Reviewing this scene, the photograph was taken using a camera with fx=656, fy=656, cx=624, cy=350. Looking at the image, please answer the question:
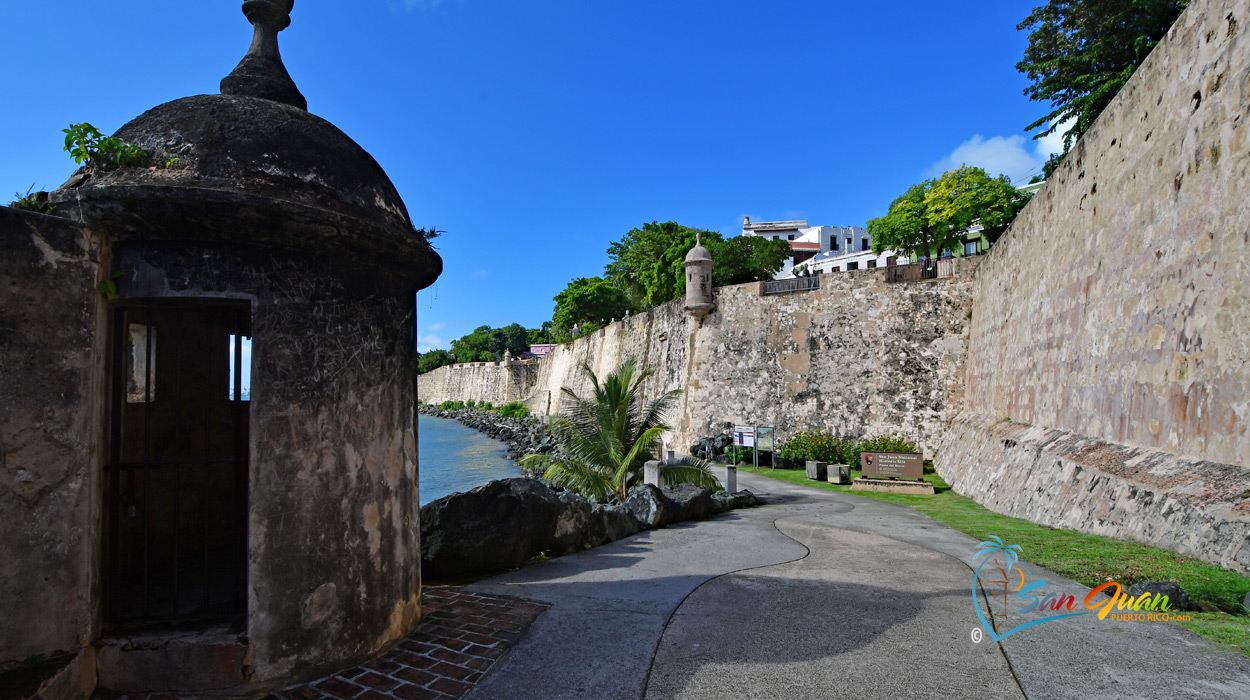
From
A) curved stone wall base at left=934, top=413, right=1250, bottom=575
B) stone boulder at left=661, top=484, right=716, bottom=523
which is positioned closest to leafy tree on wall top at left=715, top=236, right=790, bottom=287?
curved stone wall base at left=934, top=413, right=1250, bottom=575

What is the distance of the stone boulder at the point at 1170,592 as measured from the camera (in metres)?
4.79

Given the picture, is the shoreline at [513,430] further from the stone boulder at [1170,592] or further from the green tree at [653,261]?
the stone boulder at [1170,592]

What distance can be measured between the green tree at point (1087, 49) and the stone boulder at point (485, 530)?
20.8m

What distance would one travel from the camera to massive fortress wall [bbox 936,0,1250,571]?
22.0ft

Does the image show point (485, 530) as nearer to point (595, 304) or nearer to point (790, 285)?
point (790, 285)

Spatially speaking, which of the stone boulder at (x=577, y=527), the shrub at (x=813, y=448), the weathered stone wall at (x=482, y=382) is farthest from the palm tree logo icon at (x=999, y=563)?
the weathered stone wall at (x=482, y=382)

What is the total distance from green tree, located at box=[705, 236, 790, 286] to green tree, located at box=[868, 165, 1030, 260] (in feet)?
21.2

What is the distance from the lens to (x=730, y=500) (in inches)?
462

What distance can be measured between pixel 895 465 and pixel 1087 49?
57.9 feet

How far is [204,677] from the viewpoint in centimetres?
348

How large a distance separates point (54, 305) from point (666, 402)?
39.1 ft

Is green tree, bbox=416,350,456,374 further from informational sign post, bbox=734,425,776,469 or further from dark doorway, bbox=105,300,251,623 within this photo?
dark doorway, bbox=105,300,251,623

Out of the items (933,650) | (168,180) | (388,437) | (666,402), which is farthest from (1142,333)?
(168,180)

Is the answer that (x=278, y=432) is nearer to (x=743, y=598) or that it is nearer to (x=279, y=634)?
(x=279, y=634)
